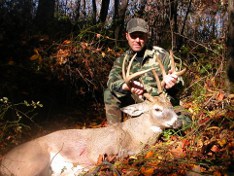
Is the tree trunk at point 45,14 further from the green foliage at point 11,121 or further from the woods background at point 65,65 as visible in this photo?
the green foliage at point 11,121

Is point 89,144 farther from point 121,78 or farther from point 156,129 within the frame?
point 121,78

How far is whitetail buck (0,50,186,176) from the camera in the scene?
15.0 feet

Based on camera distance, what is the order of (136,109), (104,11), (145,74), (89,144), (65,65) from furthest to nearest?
(104,11) < (65,65) < (145,74) < (136,109) < (89,144)

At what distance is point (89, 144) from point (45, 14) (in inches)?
178

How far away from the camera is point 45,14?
27.3 ft

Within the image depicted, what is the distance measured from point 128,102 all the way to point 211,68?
1936mm

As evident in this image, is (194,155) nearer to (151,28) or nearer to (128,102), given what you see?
(128,102)

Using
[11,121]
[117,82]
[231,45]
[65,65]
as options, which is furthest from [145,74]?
[11,121]

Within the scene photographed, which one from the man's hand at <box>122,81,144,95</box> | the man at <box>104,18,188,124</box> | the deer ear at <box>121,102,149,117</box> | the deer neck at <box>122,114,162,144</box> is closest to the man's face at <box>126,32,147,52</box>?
the man at <box>104,18,188,124</box>

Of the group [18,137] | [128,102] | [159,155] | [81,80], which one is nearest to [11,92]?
[18,137]

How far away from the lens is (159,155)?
400 centimetres

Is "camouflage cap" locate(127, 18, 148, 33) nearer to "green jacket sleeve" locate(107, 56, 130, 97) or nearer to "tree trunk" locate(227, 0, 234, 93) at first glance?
"green jacket sleeve" locate(107, 56, 130, 97)

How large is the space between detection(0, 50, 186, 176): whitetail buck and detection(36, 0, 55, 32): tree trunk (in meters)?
3.62

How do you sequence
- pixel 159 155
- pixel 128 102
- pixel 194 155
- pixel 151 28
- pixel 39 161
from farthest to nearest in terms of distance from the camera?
pixel 151 28, pixel 128 102, pixel 39 161, pixel 159 155, pixel 194 155
